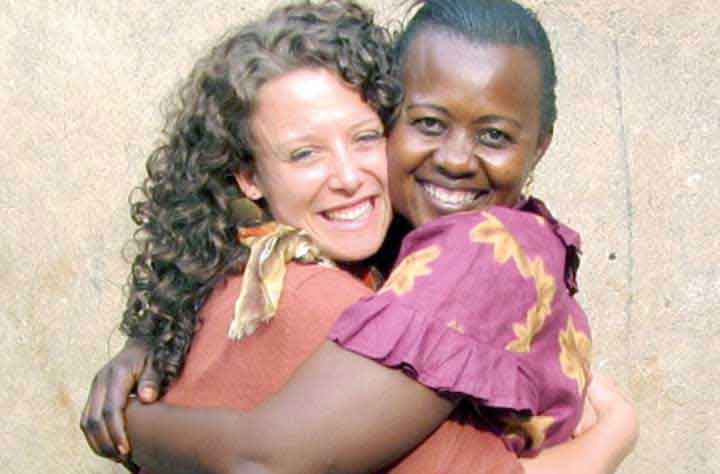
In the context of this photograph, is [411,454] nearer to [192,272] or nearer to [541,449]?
[541,449]

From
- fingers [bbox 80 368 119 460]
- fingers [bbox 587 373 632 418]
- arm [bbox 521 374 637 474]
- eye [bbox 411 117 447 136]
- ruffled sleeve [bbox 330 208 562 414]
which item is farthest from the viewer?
fingers [bbox 587 373 632 418]

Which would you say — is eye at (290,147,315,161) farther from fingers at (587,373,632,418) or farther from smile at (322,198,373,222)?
fingers at (587,373,632,418)

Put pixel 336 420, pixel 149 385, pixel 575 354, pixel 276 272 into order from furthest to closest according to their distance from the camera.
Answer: pixel 149 385 < pixel 575 354 < pixel 276 272 < pixel 336 420

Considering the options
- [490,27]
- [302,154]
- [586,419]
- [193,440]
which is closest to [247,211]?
[302,154]

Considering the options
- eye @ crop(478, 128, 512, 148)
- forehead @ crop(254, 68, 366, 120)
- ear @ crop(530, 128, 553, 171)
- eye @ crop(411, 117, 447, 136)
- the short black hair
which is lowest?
ear @ crop(530, 128, 553, 171)

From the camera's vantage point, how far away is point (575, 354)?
2260mm

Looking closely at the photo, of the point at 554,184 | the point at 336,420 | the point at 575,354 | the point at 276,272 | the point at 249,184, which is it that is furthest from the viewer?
the point at 554,184

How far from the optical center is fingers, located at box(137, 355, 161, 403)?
2354 millimetres

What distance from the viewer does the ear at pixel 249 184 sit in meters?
2.46

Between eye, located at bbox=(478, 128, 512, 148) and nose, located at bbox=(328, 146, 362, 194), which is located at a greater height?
eye, located at bbox=(478, 128, 512, 148)

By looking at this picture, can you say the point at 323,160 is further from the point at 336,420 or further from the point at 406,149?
the point at 336,420

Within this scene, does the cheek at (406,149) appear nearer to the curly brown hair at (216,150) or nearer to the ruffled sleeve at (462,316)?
the curly brown hair at (216,150)

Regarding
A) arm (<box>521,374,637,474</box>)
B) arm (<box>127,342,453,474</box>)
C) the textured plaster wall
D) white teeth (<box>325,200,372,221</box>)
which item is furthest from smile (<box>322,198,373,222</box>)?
the textured plaster wall

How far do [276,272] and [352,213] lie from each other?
1.07 feet
